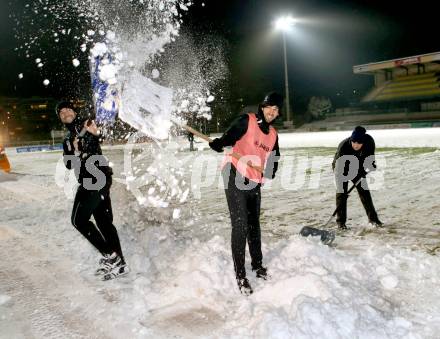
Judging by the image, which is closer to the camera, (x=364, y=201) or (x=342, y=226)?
(x=342, y=226)

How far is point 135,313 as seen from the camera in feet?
10.7

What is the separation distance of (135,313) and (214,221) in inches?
123

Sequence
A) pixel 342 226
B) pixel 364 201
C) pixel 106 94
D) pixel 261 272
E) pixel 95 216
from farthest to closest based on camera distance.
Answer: pixel 106 94
pixel 364 201
pixel 342 226
pixel 95 216
pixel 261 272

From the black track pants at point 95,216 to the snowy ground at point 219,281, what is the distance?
330 mm

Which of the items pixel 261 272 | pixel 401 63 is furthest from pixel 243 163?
pixel 401 63

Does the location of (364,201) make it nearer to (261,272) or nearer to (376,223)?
(376,223)

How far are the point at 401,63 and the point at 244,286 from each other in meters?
36.9

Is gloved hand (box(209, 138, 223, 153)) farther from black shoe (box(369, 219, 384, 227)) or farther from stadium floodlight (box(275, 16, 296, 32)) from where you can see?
stadium floodlight (box(275, 16, 296, 32))

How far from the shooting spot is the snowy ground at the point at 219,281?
295 cm

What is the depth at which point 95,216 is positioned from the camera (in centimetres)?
420

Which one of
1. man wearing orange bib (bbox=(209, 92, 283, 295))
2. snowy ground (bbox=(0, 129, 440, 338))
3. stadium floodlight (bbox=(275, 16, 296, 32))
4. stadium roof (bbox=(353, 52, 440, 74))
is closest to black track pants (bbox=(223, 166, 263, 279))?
man wearing orange bib (bbox=(209, 92, 283, 295))

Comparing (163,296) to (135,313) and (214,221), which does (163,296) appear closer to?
(135,313)

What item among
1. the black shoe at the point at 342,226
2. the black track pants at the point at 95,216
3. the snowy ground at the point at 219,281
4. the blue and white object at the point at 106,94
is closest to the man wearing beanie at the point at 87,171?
the black track pants at the point at 95,216

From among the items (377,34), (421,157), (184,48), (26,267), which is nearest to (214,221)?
(26,267)
